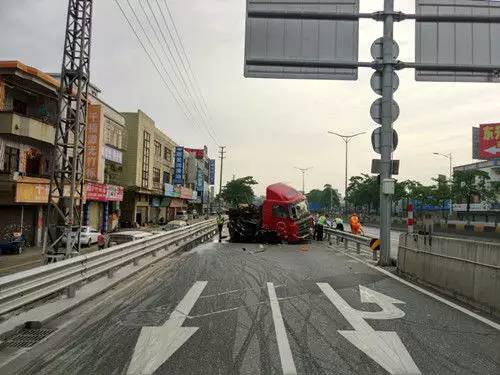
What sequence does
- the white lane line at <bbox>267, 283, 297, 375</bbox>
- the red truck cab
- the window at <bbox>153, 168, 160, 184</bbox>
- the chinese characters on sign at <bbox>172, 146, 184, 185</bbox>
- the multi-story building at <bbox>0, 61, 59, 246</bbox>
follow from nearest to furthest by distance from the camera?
the white lane line at <bbox>267, 283, 297, 375</bbox>, the red truck cab, the multi-story building at <bbox>0, 61, 59, 246</bbox>, the window at <bbox>153, 168, 160, 184</bbox>, the chinese characters on sign at <bbox>172, 146, 184, 185</bbox>

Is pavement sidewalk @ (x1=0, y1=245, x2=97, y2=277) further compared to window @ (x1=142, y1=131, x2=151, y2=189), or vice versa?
window @ (x1=142, y1=131, x2=151, y2=189)

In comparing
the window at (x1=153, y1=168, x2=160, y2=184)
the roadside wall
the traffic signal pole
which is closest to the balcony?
the traffic signal pole

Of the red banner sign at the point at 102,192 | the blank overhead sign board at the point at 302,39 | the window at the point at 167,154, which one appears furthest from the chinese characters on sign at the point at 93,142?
the window at the point at 167,154

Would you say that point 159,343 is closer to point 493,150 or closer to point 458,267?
point 458,267

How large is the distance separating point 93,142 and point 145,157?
1997 cm

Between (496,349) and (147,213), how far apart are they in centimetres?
5913

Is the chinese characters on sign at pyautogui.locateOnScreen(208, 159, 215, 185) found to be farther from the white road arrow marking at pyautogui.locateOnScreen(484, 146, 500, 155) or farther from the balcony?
the balcony

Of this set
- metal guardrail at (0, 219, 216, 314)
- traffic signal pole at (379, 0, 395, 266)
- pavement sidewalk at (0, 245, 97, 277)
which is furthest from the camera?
pavement sidewalk at (0, 245, 97, 277)

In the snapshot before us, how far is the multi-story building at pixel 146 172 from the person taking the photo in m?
54.4

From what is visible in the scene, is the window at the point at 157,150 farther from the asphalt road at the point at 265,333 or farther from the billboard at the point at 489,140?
the asphalt road at the point at 265,333

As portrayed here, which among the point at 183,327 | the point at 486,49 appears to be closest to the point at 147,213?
the point at 486,49

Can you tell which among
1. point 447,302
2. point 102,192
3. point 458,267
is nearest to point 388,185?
point 458,267

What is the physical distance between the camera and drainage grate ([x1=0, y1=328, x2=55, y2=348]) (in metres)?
6.01

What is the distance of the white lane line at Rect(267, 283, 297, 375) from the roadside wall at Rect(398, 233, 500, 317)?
355cm
